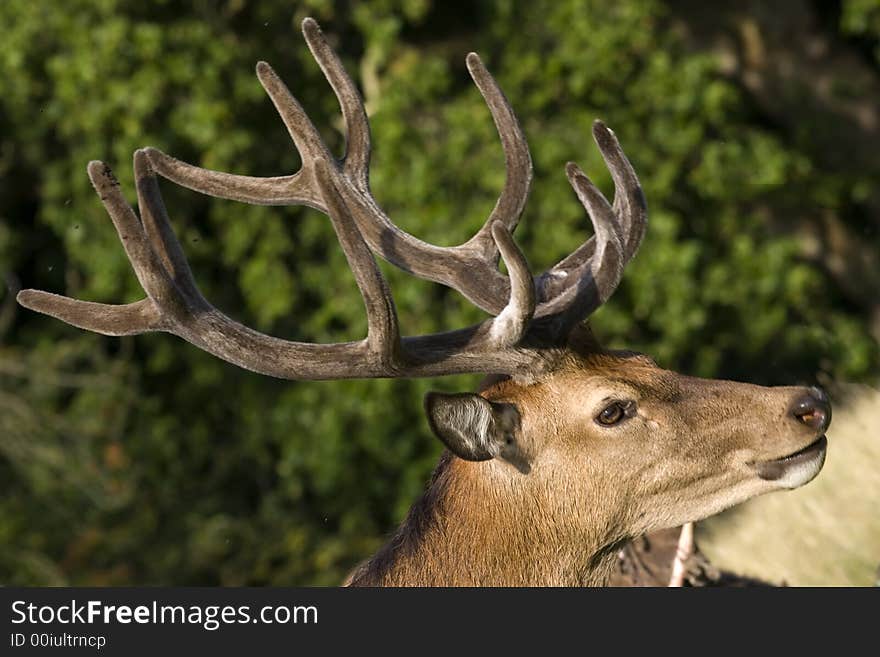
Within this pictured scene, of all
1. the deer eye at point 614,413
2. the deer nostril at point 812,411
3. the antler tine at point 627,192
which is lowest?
the deer nostril at point 812,411

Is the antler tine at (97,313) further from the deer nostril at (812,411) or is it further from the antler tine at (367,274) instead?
the deer nostril at (812,411)

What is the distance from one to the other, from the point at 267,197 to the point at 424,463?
5392 millimetres

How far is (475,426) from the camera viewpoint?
4438mm

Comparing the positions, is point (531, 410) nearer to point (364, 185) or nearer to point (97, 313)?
point (364, 185)

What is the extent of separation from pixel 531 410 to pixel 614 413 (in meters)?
0.25

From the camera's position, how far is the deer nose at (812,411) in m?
4.50

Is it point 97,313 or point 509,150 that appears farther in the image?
point 509,150

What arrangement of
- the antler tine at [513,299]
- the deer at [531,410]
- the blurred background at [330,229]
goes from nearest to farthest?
the antler tine at [513,299], the deer at [531,410], the blurred background at [330,229]

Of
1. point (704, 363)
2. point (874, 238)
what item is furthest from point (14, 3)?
point (874, 238)

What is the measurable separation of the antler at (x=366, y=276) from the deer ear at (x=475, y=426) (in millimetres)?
150

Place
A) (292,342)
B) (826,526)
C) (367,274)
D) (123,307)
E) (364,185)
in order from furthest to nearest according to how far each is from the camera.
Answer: (826,526), (364,185), (123,307), (292,342), (367,274)

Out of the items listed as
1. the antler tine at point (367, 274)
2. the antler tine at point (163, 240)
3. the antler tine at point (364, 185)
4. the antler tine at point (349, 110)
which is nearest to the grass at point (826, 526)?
the antler tine at point (364, 185)

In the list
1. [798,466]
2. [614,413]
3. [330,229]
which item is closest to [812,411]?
[798,466]

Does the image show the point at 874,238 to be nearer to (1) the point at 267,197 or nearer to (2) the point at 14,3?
(2) the point at 14,3
